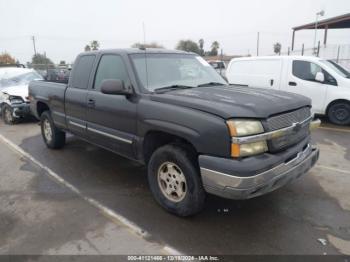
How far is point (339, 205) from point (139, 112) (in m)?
2.71

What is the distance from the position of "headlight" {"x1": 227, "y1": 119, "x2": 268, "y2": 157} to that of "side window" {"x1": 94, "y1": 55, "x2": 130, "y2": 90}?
168 centimetres

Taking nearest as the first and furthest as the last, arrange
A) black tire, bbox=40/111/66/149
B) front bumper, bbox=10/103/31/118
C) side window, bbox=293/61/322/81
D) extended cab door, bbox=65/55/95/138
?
extended cab door, bbox=65/55/95/138 < black tire, bbox=40/111/66/149 < side window, bbox=293/61/322/81 < front bumper, bbox=10/103/31/118

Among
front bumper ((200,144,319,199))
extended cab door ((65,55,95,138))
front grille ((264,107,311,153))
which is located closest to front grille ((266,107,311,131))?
front grille ((264,107,311,153))

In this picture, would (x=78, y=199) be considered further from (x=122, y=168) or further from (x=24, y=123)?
(x=24, y=123)

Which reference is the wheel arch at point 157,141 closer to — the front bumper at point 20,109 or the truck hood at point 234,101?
the truck hood at point 234,101

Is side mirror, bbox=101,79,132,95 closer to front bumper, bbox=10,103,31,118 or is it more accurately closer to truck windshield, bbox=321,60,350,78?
front bumper, bbox=10,103,31,118

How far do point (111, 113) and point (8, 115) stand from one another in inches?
269

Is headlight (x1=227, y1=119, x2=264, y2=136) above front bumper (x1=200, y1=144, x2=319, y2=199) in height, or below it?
above

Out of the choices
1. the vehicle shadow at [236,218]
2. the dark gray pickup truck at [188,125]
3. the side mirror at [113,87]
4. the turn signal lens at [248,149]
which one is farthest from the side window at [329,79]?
the side mirror at [113,87]

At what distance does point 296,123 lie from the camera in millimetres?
3283

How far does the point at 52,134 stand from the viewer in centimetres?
614

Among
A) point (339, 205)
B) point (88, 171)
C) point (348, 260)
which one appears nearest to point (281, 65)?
point (339, 205)

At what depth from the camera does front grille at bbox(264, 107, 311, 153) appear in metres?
2.96

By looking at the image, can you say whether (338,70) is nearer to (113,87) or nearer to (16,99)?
(113,87)
